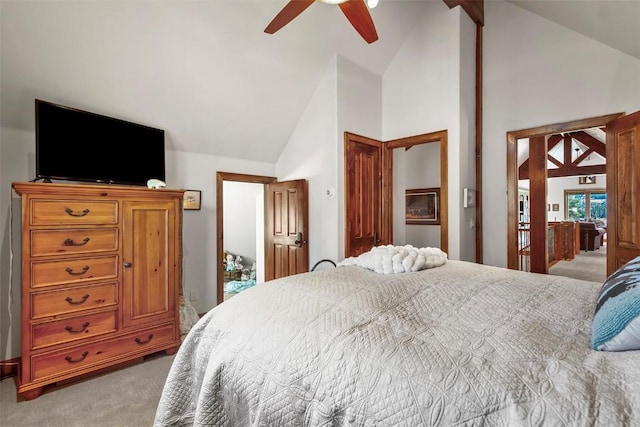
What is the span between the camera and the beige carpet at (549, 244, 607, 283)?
5.21 m

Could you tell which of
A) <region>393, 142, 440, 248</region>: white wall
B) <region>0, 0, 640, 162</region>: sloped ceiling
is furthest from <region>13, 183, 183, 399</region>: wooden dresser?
<region>393, 142, 440, 248</region>: white wall

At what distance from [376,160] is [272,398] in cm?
366

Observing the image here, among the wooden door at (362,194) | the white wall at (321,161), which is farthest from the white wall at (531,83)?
the white wall at (321,161)

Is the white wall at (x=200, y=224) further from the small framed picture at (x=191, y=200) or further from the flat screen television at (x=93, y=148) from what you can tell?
the flat screen television at (x=93, y=148)

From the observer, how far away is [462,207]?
363 cm

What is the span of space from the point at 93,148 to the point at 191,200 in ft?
3.74

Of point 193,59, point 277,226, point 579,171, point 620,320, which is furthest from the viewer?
point 579,171

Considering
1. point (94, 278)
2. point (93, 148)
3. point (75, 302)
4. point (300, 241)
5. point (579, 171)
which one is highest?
point (579, 171)

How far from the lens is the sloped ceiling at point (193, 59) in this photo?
2.27 metres

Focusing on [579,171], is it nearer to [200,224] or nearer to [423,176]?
[423,176]

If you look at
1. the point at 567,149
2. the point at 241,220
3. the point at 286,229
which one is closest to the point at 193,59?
the point at 286,229

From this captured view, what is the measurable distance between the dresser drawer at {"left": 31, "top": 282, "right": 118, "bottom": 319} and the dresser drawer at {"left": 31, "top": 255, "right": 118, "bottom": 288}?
7 cm

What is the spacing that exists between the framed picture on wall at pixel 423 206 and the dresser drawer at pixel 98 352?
4763 mm

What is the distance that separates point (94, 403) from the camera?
6.68ft
